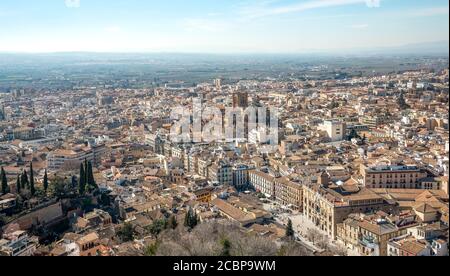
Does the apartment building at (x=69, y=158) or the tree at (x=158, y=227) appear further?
the apartment building at (x=69, y=158)

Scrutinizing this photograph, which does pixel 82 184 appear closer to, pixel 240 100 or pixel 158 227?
pixel 158 227

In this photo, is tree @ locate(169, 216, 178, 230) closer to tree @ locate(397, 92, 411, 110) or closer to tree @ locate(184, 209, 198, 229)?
tree @ locate(184, 209, 198, 229)

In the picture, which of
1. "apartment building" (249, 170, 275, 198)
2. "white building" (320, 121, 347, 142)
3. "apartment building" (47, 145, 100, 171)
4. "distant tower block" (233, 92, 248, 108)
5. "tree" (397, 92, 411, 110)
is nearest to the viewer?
"apartment building" (249, 170, 275, 198)

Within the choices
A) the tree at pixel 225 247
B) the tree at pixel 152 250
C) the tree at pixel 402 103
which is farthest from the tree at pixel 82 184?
the tree at pixel 402 103

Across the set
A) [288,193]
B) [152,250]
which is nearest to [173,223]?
[152,250]

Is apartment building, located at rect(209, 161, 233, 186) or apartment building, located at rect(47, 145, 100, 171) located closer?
apartment building, located at rect(209, 161, 233, 186)

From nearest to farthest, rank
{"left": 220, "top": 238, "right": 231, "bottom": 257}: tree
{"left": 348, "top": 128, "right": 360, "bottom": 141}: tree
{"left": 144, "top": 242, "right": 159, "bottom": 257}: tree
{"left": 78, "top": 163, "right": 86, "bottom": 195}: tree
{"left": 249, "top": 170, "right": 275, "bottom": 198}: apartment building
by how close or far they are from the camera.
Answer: {"left": 220, "top": 238, "right": 231, "bottom": 257}: tree < {"left": 144, "top": 242, "right": 159, "bottom": 257}: tree < {"left": 78, "top": 163, "right": 86, "bottom": 195}: tree < {"left": 249, "top": 170, "right": 275, "bottom": 198}: apartment building < {"left": 348, "top": 128, "right": 360, "bottom": 141}: tree

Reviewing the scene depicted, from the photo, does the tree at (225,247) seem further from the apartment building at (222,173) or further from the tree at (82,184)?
the apartment building at (222,173)

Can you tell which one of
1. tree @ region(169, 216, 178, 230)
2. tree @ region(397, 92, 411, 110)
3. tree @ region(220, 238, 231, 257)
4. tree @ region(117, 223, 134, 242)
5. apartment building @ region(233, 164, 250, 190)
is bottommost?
apartment building @ region(233, 164, 250, 190)

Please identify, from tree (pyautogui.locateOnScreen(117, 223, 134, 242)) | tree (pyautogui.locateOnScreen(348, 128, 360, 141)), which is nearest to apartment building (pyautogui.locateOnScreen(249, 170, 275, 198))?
tree (pyautogui.locateOnScreen(117, 223, 134, 242))

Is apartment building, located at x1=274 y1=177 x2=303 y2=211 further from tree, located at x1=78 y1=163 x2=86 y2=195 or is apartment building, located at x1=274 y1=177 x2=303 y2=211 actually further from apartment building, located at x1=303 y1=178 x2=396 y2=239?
tree, located at x1=78 y1=163 x2=86 y2=195

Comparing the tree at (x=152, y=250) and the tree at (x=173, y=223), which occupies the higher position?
the tree at (x=152, y=250)

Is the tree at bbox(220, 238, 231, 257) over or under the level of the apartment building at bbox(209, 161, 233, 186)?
over
